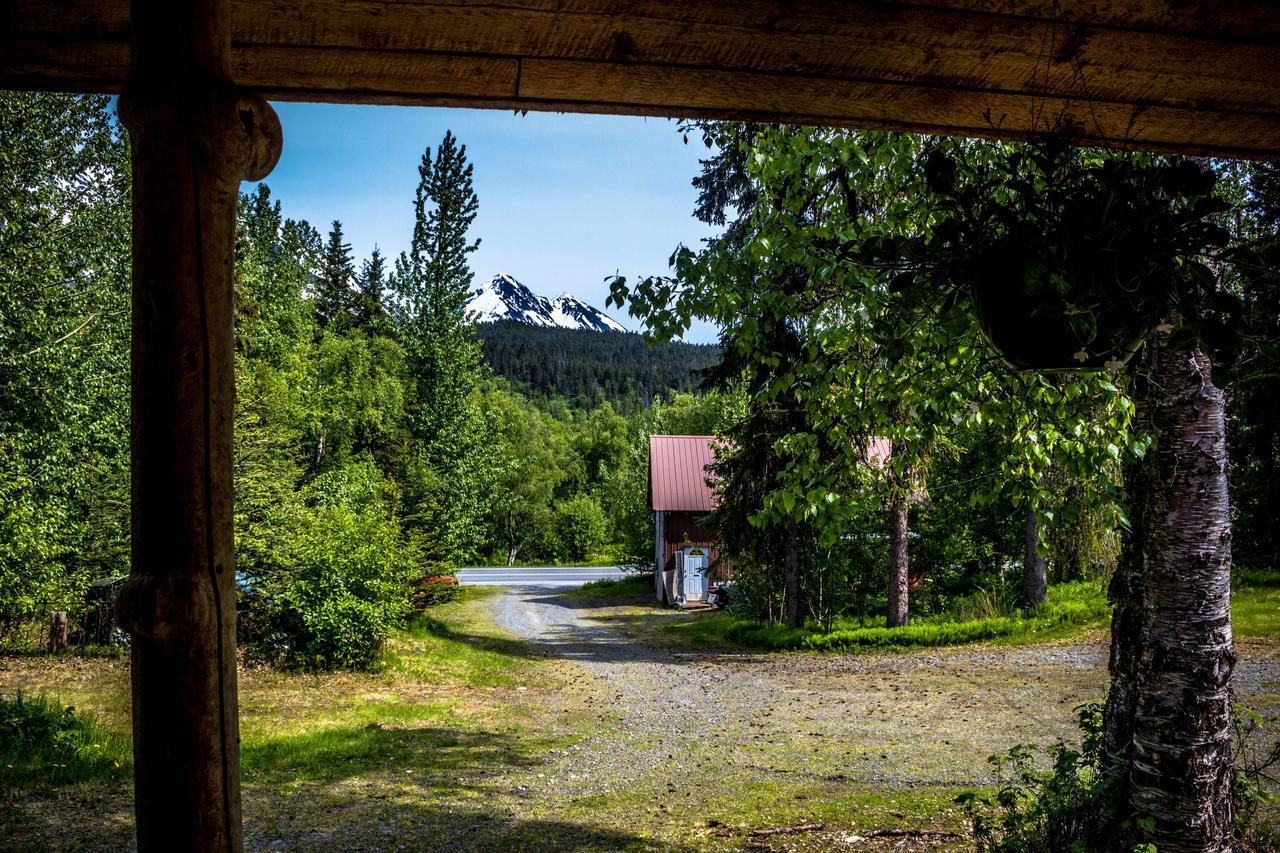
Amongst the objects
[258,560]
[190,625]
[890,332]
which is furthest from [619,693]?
[190,625]

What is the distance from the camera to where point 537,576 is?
115 feet

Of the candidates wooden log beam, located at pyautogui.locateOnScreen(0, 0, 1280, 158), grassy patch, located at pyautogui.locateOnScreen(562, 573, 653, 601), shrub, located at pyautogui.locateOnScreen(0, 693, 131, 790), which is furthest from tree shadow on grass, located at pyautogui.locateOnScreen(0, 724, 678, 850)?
grassy patch, located at pyautogui.locateOnScreen(562, 573, 653, 601)

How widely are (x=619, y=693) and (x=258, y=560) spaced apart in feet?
19.5

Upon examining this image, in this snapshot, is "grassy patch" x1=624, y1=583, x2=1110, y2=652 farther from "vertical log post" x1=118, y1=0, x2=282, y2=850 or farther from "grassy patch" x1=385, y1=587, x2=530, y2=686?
"vertical log post" x1=118, y1=0, x2=282, y2=850

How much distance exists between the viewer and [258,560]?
12.9m

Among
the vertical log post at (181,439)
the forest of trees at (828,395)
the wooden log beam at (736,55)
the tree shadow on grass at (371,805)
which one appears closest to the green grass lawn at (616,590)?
the forest of trees at (828,395)

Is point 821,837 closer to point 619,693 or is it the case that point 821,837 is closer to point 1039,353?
point 1039,353

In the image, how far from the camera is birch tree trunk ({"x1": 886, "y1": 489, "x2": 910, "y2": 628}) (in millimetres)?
15188

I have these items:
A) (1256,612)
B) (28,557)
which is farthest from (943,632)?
(28,557)

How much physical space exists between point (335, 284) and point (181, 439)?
34.3m

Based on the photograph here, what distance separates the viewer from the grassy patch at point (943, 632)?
14680 mm

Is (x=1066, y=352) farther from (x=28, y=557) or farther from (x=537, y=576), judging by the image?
(x=537, y=576)

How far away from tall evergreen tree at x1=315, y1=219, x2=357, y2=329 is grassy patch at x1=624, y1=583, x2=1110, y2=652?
2224 centimetres

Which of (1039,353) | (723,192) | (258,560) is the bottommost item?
(258,560)
